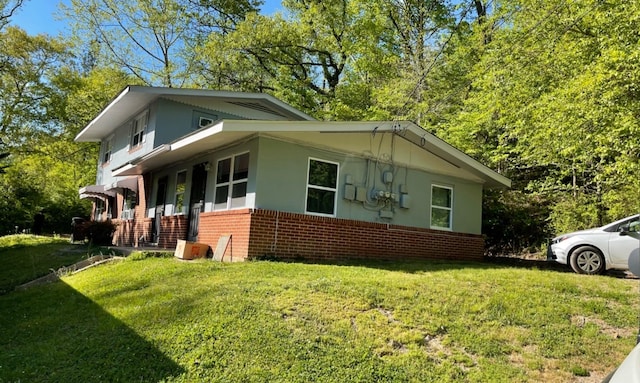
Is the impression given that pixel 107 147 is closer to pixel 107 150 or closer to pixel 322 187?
pixel 107 150

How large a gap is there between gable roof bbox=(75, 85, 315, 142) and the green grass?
8113 millimetres

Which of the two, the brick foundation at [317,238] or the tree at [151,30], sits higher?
the tree at [151,30]

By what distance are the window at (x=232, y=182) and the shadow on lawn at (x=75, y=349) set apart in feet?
13.8

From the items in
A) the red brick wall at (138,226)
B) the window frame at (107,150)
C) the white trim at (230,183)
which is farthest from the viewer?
the window frame at (107,150)

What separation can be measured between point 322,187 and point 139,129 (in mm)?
9330

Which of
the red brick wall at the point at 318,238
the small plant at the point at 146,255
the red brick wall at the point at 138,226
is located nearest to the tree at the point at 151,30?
the red brick wall at the point at 138,226

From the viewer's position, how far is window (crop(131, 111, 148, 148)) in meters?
16.3

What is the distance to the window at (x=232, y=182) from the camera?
10604mm

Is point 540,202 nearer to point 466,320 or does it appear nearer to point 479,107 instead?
point 479,107

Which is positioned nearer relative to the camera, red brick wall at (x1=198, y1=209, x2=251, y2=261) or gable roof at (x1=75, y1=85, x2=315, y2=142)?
red brick wall at (x1=198, y1=209, x2=251, y2=261)

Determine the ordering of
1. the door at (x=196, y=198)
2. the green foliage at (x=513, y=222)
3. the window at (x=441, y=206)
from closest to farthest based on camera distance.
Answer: the door at (x=196, y=198), the window at (x=441, y=206), the green foliage at (x=513, y=222)

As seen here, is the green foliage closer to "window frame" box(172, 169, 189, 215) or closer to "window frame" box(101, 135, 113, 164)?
"window frame" box(172, 169, 189, 215)

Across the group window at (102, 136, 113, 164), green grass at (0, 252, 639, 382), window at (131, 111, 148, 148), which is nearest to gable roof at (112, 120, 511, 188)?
window at (131, 111, 148, 148)

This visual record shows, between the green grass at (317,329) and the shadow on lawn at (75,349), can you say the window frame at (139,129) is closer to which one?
the green grass at (317,329)
